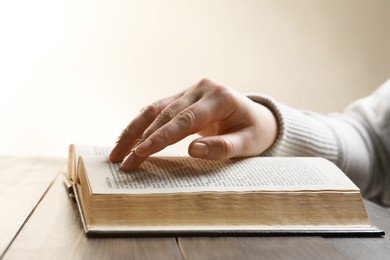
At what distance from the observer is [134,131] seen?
2.47ft

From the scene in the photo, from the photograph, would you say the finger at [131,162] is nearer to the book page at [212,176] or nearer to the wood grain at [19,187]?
the book page at [212,176]

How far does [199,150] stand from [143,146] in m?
0.07

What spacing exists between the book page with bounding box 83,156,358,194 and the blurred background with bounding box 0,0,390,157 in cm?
146

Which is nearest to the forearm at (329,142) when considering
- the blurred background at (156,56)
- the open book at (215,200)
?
the open book at (215,200)

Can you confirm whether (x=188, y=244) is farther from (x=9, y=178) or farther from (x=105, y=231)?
(x=9, y=178)

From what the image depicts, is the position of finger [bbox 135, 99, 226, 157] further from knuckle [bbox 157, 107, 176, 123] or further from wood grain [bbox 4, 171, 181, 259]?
wood grain [bbox 4, 171, 181, 259]

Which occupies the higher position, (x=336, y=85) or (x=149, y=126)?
(x=149, y=126)

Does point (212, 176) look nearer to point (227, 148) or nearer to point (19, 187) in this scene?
point (227, 148)

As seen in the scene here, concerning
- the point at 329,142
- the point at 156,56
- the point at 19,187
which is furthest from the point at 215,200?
the point at 156,56

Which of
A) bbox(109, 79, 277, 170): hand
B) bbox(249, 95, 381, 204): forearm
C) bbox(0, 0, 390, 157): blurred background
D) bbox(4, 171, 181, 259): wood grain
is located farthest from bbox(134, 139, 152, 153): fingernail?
bbox(0, 0, 390, 157): blurred background

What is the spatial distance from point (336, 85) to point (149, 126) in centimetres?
169

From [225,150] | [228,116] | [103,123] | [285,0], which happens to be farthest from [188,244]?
[285,0]

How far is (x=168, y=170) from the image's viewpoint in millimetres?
654

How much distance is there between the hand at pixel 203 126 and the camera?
0.67 m
